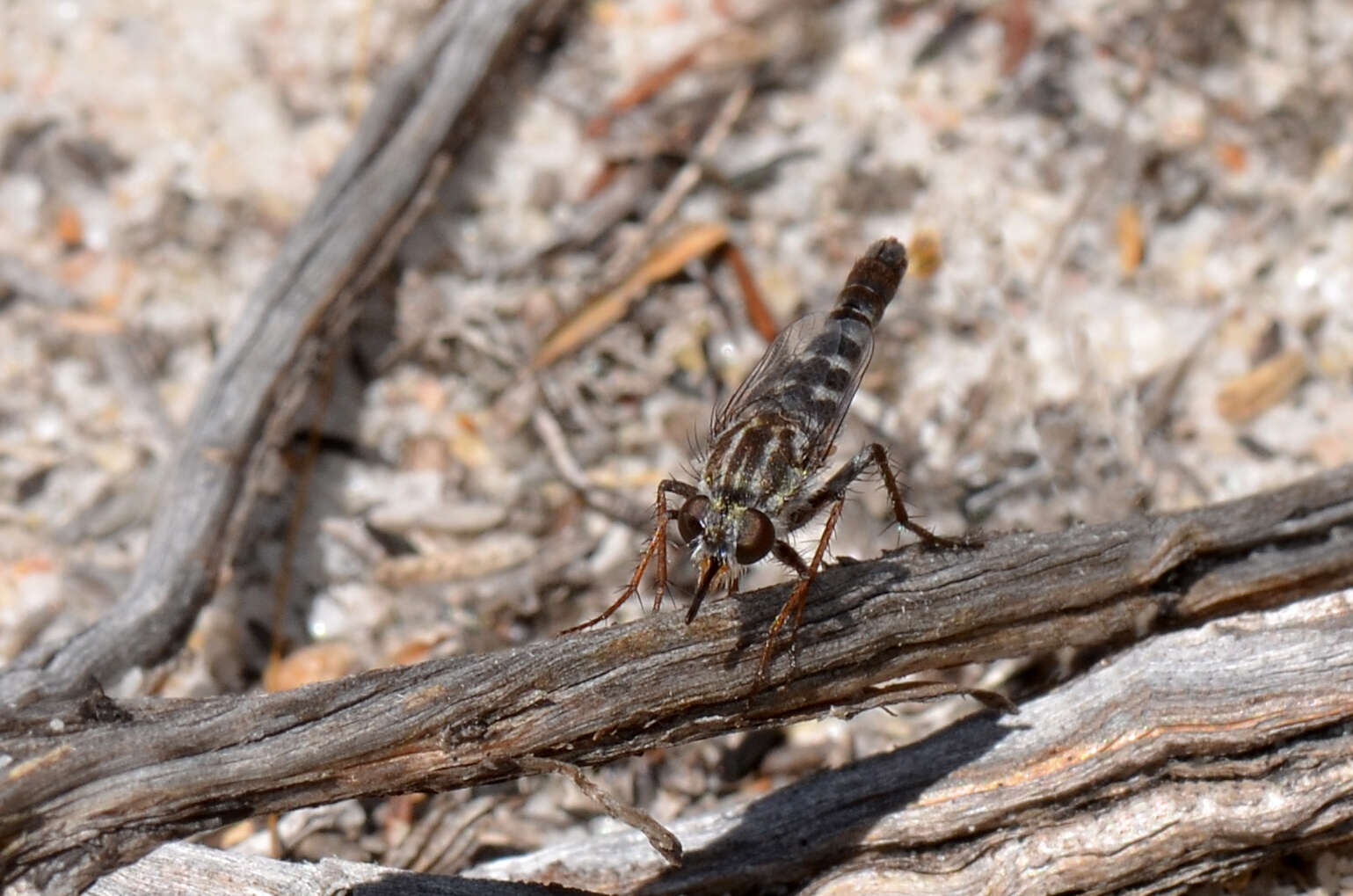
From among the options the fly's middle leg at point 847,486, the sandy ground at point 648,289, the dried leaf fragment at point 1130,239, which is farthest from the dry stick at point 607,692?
the dried leaf fragment at point 1130,239

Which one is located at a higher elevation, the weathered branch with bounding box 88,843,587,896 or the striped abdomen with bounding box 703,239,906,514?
the striped abdomen with bounding box 703,239,906,514

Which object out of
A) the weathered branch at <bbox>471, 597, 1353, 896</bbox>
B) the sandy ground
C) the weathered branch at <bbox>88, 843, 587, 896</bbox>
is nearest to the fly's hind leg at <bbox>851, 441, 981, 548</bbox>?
the sandy ground

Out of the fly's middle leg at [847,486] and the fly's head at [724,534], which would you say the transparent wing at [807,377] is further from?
the fly's head at [724,534]

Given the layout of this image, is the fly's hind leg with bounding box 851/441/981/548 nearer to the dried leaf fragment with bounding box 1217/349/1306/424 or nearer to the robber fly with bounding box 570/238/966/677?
the robber fly with bounding box 570/238/966/677

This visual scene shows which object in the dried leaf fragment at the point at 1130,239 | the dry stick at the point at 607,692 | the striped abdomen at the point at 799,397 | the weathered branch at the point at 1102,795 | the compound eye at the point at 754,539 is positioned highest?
the dried leaf fragment at the point at 1130,239

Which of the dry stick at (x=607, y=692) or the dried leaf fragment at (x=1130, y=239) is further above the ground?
the dried leaf fragment at (x=1130, y=239)

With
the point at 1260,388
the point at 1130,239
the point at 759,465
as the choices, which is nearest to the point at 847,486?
the point at 759,465
